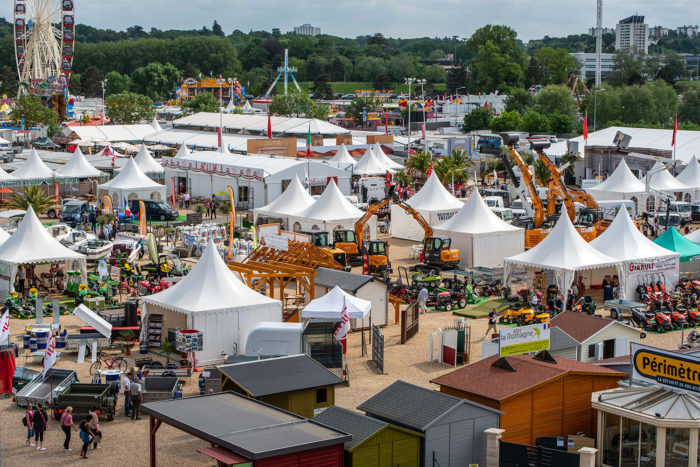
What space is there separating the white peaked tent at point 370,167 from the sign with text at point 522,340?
119 ft

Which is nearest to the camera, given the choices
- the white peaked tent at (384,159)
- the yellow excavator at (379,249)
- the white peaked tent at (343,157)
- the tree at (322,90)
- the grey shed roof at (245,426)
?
the grey shed roof at (245,426)

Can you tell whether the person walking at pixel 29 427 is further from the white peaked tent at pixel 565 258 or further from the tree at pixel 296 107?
the tree at pixel 296 107

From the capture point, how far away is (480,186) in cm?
5709

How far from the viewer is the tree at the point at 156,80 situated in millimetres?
143625

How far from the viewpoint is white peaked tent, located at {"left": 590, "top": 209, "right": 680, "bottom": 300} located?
91.9 ft

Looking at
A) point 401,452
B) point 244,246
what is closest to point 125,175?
point 244,246

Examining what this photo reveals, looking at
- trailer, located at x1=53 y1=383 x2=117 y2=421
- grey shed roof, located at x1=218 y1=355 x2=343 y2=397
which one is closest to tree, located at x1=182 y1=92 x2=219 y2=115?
trailer, located at x1=53 y1=383 x2=117 y2=421

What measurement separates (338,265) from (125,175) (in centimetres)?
1984

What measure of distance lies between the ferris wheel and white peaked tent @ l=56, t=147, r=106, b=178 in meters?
40.7

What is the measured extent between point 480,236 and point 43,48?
76357mm

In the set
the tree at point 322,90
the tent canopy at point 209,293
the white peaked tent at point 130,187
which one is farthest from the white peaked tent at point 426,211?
the tree at point 322,90

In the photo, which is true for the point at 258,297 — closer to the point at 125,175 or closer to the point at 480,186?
the point at 125,175

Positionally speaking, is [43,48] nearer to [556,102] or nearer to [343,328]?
[556,102]

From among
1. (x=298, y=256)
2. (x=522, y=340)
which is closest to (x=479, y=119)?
(x=298, y=256)
